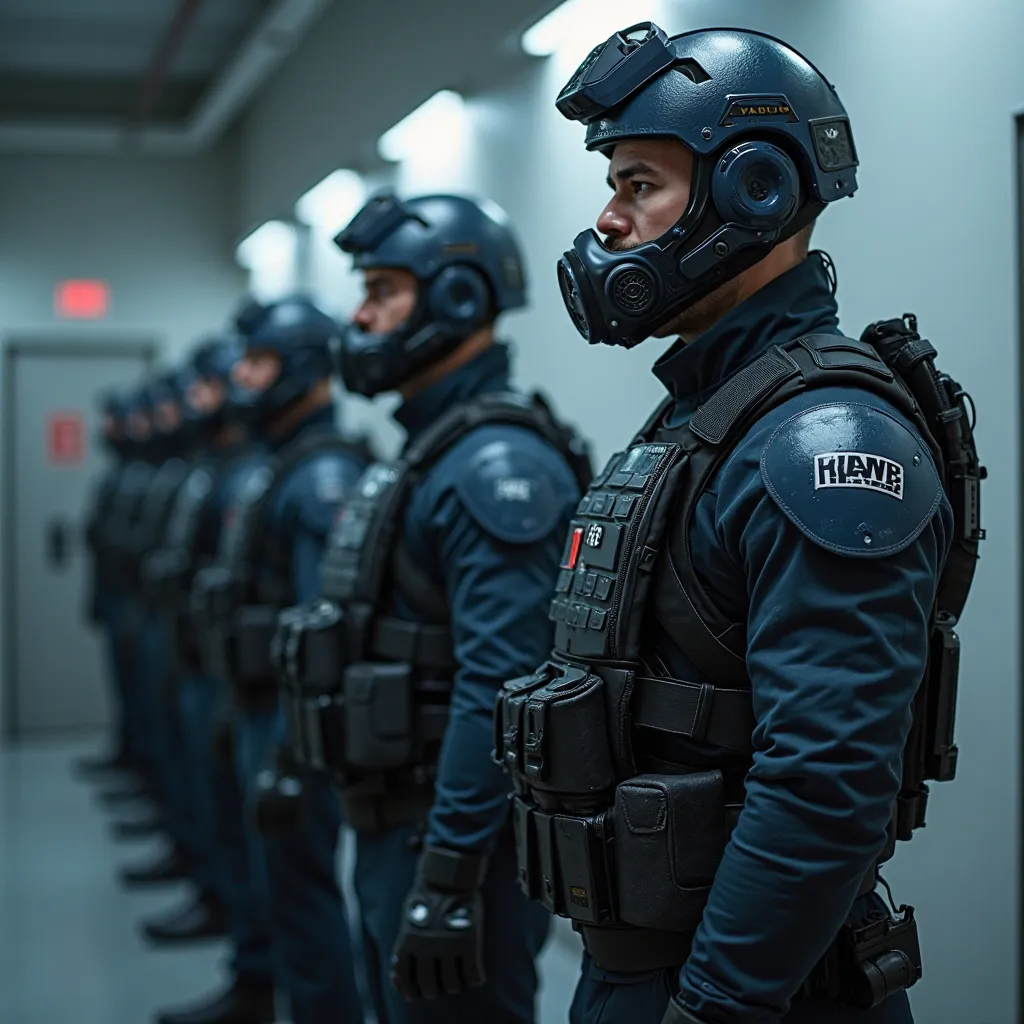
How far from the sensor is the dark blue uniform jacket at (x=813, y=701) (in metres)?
1.38

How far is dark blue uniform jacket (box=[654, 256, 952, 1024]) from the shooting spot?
4.54 ft

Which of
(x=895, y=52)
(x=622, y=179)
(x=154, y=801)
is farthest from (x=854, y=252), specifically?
(x=154, y=801)

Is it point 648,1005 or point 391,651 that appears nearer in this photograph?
point 648,1005

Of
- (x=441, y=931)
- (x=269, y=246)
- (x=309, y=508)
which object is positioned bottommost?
(x=441, y=931)

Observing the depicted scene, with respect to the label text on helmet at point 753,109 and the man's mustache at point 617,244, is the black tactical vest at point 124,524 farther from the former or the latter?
the label text on helmet at point 753,109

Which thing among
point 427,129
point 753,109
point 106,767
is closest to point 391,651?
point 753,109

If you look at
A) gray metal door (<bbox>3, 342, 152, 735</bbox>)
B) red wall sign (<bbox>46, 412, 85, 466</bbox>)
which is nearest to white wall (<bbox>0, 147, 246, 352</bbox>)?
gray metal door (<bbox>3, 342, 152, 735</bbox>)

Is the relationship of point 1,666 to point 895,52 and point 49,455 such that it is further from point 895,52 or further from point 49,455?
point 895,52

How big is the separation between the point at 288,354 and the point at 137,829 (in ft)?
10.1

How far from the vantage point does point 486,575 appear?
237cm

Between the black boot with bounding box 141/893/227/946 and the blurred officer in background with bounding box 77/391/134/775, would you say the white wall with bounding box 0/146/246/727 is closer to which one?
the blurred officer in background with bounding box 77/391/134/775

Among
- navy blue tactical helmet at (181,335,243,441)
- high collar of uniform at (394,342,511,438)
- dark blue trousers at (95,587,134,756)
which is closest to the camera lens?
high collar of uniform at (394,342,511,438)

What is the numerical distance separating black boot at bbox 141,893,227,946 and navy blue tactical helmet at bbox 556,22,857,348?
11.9ft

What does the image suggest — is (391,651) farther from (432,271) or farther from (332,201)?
(332,201)
